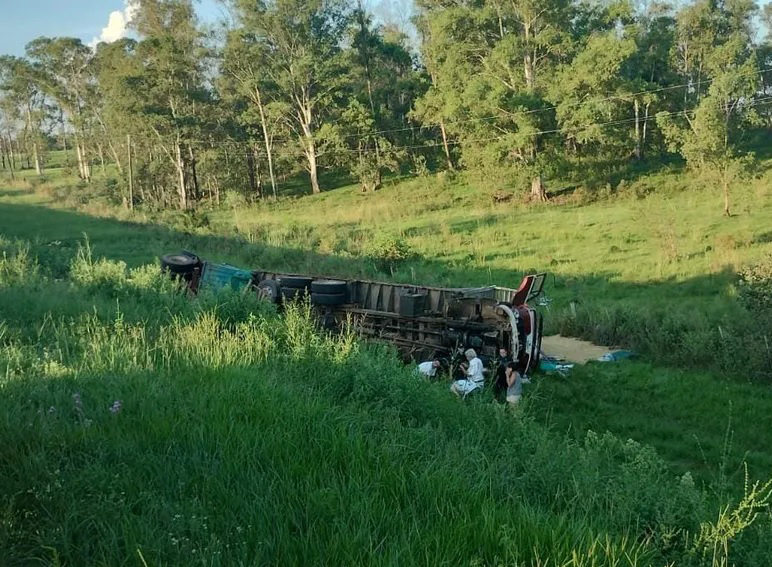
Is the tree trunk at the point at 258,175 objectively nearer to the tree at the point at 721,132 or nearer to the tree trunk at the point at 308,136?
the tree trunk at the point at 308,136

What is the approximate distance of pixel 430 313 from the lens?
1245 centimetres

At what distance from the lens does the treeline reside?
109ft

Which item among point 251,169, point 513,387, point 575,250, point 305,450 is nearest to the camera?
point 305,450

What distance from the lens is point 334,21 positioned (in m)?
48.0

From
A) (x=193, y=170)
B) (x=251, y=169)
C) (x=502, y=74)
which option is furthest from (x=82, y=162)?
(x=502, y=74)

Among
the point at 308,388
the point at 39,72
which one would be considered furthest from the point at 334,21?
the point at 308,388

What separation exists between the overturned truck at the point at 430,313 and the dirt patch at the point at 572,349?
1848 mm

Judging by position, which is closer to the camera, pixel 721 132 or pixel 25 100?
pixel 721 132

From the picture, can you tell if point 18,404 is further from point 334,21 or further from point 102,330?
point 334,21

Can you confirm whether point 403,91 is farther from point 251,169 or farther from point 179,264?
point 179,264

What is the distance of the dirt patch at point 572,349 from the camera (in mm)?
13664

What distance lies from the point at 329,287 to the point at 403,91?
4179cm

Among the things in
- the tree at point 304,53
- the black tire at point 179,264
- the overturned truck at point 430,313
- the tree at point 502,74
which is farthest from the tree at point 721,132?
the tree at point 304,53

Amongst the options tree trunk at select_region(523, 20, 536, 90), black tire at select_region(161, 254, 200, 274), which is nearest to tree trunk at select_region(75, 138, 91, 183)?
tree trunk at select_region(523, 20, 536, 90)
